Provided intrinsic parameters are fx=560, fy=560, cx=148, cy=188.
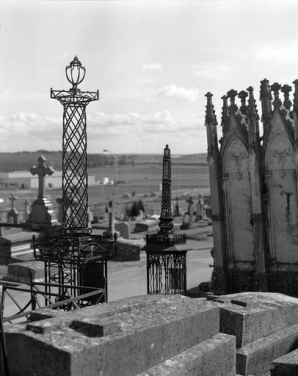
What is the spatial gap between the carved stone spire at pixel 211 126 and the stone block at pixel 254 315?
7.21 meters

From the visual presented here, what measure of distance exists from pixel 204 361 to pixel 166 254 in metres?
6.63

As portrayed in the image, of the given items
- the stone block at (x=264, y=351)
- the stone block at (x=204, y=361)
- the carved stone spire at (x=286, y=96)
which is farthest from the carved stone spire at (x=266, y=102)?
the stone block at (x=204, y=361)

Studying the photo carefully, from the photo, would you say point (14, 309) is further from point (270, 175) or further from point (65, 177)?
point (270, 175)

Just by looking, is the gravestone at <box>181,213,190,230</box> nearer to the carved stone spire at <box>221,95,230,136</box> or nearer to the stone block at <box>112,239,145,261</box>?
the stone block at <box>112,239,145,261</box>

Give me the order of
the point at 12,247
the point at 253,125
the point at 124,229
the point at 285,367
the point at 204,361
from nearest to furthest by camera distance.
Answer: the point at 204,361
the point at 285,367
the point at 253,125
the point at 12,247
the point at 124,229

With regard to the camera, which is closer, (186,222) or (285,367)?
(285,367)

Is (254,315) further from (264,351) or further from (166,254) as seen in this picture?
(166,254)

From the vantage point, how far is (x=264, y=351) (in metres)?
6.81

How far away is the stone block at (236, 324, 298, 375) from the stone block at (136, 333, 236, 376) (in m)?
0.83

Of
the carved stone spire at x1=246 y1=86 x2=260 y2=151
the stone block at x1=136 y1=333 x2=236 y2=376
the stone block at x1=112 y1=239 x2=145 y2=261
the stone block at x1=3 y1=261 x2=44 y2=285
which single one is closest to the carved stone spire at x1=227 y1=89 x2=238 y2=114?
the carved stone spire at x1=246 y1=86 x2=260 y2=151

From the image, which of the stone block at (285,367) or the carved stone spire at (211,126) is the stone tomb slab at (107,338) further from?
the carved stone spire at (211,126)

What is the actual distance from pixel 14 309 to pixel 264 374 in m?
8.12

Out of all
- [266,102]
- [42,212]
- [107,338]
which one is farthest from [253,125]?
[42,212]

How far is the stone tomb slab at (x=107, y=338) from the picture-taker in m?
3.97
